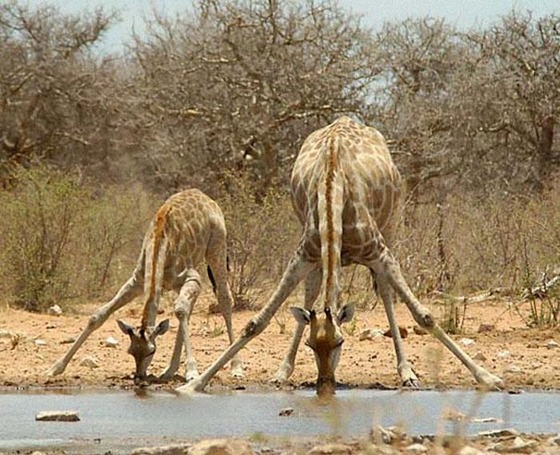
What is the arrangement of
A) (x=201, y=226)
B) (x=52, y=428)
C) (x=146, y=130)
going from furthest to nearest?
(x=146, y=130) < (x=201, y=226) < (x=52, y=428)

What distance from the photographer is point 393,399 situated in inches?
391

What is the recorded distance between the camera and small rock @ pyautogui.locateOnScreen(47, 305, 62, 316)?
57.0 feet

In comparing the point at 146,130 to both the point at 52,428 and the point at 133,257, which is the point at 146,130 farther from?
the point at 52,428

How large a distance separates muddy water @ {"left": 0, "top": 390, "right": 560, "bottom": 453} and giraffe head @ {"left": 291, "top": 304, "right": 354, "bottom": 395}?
139 millimetres

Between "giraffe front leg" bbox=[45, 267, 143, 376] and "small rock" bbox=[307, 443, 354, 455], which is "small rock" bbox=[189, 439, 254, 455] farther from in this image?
"giraffe front leg" bbox=[45, 267, 143, 376]

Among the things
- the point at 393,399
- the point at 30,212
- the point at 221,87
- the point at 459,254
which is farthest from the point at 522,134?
the point at 393,399

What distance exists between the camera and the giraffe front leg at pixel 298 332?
11.4m

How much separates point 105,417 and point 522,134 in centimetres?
2226

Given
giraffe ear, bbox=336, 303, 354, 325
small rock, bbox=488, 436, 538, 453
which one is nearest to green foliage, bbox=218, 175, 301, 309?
giraffe ear, bbox=336, 303, 354, 325

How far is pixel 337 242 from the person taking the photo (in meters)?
10.4

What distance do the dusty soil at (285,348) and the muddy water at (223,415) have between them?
523 millimetres

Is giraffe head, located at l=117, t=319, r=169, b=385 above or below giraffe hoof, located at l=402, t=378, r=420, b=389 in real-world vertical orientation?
above

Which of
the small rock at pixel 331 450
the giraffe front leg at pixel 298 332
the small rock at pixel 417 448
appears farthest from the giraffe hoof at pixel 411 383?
the small rock at pixel 331 450

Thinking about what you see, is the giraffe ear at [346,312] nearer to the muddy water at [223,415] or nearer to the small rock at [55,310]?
the muddy water at [223,415]
